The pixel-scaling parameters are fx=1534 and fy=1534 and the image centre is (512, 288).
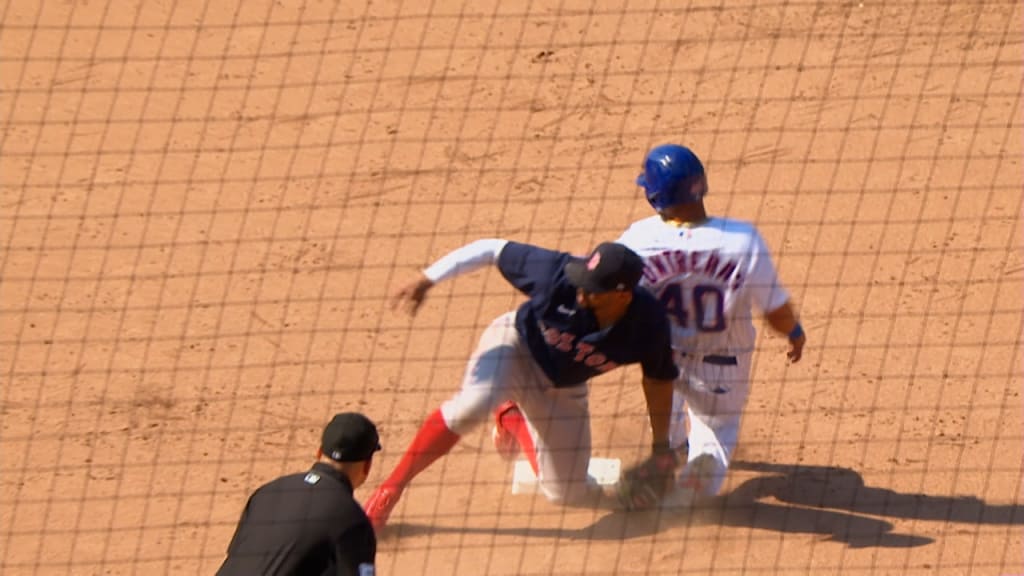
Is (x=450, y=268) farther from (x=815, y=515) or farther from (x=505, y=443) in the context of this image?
(x=815, y=515)

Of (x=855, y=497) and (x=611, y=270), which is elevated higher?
(x=611, y=270)

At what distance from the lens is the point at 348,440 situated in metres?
4.77

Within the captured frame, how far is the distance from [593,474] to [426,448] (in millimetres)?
815

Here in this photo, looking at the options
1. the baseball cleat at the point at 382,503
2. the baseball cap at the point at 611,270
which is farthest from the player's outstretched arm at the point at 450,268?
the baseball cleat at the point at 382,503

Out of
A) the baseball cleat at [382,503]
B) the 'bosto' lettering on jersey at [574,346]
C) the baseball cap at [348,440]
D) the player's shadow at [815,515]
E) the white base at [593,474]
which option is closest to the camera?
the baseball cap at [348,440]

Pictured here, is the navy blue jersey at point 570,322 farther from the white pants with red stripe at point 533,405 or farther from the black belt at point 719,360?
the black belt at point 719,360

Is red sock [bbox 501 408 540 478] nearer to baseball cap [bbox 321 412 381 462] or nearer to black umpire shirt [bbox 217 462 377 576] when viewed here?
baseball cap [bbox 321 412 381 462]

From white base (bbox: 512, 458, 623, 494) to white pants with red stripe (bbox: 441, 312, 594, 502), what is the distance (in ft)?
0.26

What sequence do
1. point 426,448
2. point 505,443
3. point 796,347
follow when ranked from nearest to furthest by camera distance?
1. point 426,448
2. point 796,347
3. point 505,443

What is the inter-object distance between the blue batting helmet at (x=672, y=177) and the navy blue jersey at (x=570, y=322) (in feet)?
1.38

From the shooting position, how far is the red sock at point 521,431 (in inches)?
254

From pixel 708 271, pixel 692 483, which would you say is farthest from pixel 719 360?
pixel 692 483

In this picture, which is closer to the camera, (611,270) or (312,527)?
(312,527)

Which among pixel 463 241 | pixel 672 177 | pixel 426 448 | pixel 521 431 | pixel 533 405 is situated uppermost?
pixel 672 177
